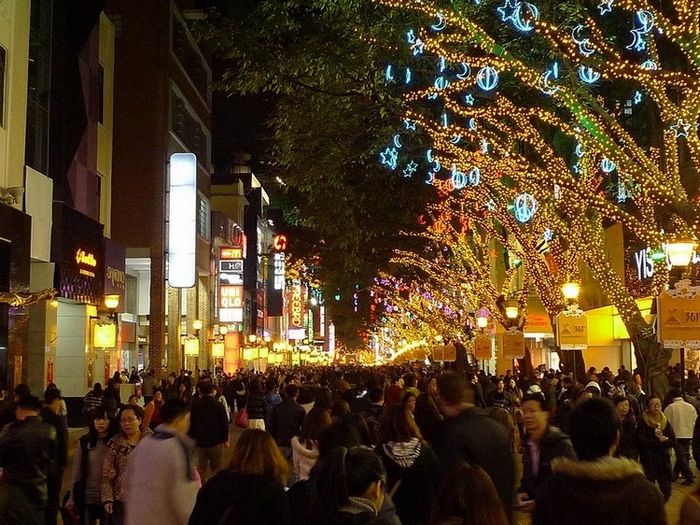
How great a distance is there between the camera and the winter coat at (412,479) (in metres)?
7.62

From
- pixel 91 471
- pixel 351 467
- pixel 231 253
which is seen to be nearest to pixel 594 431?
pixel 351 467

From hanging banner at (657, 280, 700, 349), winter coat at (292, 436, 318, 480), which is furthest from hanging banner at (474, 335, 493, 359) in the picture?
winter coat at (292, 436, 318, 480)

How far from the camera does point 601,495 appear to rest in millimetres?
4656

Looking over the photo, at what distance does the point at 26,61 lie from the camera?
24047mm

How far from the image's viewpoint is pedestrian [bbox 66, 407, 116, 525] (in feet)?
30.6

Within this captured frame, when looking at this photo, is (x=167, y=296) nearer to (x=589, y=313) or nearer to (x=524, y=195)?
(x=589, y=313)

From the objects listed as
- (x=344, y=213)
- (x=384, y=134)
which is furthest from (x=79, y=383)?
(x=384, y=134)

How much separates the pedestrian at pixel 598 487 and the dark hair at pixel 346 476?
853mm

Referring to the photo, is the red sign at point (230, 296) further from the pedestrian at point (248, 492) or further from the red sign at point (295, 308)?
the red sign at point (295, 308)

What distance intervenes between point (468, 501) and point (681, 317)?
1086 cm

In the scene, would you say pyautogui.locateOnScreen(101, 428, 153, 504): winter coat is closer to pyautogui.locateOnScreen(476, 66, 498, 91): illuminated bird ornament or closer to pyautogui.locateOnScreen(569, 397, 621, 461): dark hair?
pyautogui.locateOnScreen(569, 397, 621, 461): dark hair

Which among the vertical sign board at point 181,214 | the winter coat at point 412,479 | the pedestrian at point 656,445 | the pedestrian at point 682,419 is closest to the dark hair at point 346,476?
the winter coat at point 412,479

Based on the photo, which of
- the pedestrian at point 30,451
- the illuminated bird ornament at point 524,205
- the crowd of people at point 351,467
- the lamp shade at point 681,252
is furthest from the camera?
the illuminated bird ornament at point 524,205

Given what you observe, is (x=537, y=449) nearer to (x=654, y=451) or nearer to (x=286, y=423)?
(x=286, y=423)
